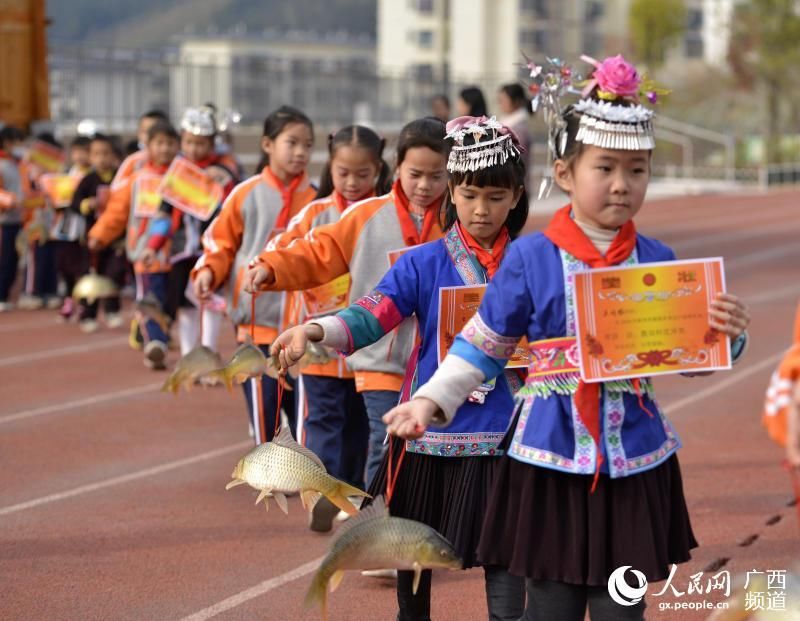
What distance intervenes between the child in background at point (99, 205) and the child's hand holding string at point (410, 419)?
1062 centimetres

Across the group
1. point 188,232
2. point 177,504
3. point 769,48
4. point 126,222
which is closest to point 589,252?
point 177,504

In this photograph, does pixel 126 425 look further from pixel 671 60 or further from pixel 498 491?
pixel 671 60

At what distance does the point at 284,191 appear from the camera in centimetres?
768

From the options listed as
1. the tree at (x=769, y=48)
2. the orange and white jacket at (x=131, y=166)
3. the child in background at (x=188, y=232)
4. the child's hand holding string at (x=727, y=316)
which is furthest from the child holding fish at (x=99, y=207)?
the tree at (x=769, y=48)

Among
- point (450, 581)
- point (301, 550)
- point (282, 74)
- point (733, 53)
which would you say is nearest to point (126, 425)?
point (301, 550)

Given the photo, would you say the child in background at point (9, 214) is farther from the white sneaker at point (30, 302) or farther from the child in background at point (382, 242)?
the child in background at point (382, 242)

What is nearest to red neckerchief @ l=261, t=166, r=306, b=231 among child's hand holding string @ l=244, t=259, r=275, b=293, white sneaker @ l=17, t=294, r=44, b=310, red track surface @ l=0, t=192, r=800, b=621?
red track surface @ l=0, t=192, r=800, b=621

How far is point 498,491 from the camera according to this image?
405 cm

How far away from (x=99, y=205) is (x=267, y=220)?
7006mm

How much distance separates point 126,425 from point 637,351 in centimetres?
626

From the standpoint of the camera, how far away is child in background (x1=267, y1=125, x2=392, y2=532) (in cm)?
651

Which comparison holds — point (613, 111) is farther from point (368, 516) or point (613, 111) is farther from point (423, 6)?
point (423, 6)

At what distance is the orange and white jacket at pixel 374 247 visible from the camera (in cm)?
573

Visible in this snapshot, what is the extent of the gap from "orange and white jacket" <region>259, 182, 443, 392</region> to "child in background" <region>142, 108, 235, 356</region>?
144 inches
